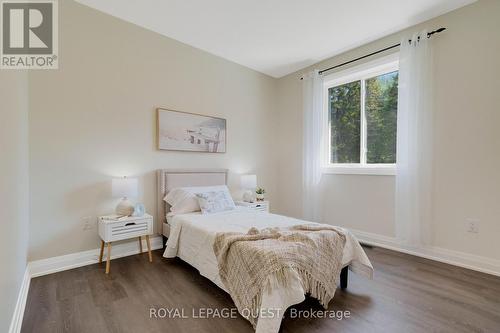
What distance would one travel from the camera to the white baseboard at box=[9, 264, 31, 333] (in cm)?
157

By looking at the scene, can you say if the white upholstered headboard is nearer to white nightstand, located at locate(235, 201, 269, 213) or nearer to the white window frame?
white nightstand, located at locate(235, 201, 269, 213)

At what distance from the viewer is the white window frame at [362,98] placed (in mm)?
3381

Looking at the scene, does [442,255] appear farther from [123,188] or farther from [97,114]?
[97,114]

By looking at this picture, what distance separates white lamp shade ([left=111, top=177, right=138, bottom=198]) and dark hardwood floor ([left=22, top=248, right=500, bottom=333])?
2.67ft

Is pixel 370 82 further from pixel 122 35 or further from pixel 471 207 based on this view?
pixel 122 35

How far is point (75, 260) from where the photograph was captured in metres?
2.66

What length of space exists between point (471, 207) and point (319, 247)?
6.95 ft

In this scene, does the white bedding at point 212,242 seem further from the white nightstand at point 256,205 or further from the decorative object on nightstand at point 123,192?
the white nightstand at point 256,205

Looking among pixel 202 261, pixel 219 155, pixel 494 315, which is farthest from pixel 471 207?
pixel 219 155

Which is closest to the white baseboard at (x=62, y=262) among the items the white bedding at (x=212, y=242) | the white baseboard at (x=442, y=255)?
the white bedding at (x=212, y=242)

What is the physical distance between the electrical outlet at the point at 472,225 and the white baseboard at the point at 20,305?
13.8 feet

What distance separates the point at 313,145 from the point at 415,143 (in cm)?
151

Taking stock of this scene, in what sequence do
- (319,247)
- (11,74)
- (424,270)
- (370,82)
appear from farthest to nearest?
(370,82)
(424,270)
(319,247)
(11,74)

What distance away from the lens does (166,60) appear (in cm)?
338
